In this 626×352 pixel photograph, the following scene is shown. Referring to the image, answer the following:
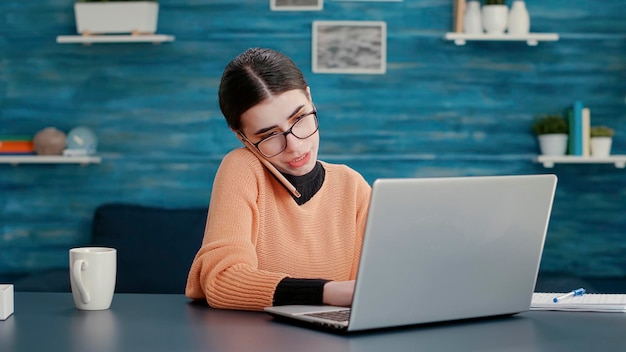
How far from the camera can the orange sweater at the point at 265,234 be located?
162 centimetres

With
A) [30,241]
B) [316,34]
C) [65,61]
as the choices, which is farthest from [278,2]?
[30,241]

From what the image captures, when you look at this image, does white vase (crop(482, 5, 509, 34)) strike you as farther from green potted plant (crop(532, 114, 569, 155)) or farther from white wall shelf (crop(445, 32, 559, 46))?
green potted plant (crop(532, 114, 569, 155))

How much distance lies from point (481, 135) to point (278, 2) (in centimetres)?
104

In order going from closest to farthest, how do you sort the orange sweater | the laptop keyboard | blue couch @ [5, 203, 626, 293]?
the laptop keyboard, the orange sweater, blue couch @ [5, 203, 626, 293]

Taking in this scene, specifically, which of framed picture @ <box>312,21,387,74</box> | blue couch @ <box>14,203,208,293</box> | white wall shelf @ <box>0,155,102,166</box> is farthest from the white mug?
framed picture @ <box>312,21,387,74</box>

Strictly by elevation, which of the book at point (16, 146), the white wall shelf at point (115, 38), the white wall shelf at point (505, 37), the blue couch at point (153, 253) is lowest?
the blue couch at point (153, 253)

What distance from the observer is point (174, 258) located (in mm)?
3510

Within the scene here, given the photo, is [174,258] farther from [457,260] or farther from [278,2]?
[457,260]

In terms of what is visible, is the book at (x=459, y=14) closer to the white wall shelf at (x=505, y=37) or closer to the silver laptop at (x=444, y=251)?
the white wall shelf at (x=505, y=37)

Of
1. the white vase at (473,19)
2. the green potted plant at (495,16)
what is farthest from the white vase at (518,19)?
the white vase at (473,19)

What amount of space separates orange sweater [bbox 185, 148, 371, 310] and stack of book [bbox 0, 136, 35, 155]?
81.0 inches

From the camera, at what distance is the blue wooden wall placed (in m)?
3.73

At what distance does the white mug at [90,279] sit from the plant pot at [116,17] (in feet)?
7.20

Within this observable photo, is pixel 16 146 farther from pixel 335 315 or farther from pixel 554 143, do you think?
pixel 335 315
